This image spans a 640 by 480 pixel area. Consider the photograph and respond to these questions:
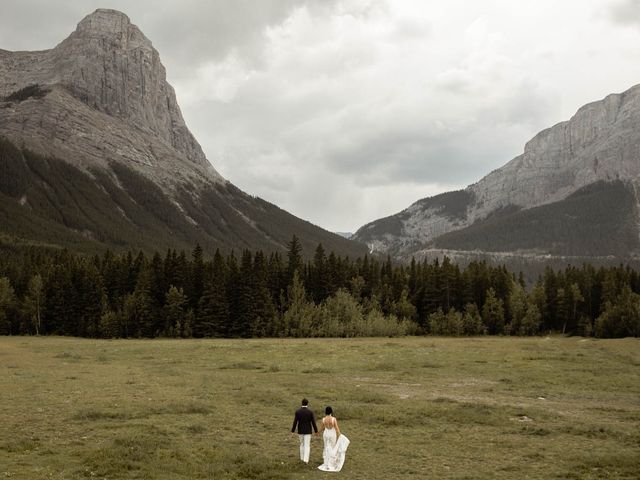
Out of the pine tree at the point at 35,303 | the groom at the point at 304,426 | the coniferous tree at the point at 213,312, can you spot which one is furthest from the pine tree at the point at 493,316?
the groom at the point at 304,426

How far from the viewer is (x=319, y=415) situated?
3400 centimetres

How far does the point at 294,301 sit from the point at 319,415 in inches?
3355

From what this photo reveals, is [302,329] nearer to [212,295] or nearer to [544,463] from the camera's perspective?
[212,295]

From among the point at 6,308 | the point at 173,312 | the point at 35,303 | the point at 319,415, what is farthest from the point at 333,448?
the point at 6,308

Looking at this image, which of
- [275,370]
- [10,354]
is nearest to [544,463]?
[275,370]

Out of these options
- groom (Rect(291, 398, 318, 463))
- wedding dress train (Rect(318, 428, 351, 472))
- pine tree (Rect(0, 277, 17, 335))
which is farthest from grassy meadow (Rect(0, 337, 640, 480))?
pine tree (Rect(0, 277, 17, 335))

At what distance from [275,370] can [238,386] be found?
11901 millimetres

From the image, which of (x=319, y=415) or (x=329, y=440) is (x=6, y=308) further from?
(x=329, y=440)

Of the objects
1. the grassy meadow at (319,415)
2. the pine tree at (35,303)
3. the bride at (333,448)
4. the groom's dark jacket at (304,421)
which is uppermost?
the pine tree at (35,303)

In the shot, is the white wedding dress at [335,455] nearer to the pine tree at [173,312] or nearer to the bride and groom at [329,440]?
the bride and groom at [329,440]

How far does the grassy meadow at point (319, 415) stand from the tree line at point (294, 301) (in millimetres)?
47129

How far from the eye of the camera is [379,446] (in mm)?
27062

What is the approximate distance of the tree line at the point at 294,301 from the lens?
112625 millimetres

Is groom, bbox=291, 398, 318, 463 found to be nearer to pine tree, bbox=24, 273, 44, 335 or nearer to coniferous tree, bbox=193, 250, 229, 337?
coniferous tree, bbox=193, 250, 229, 337
